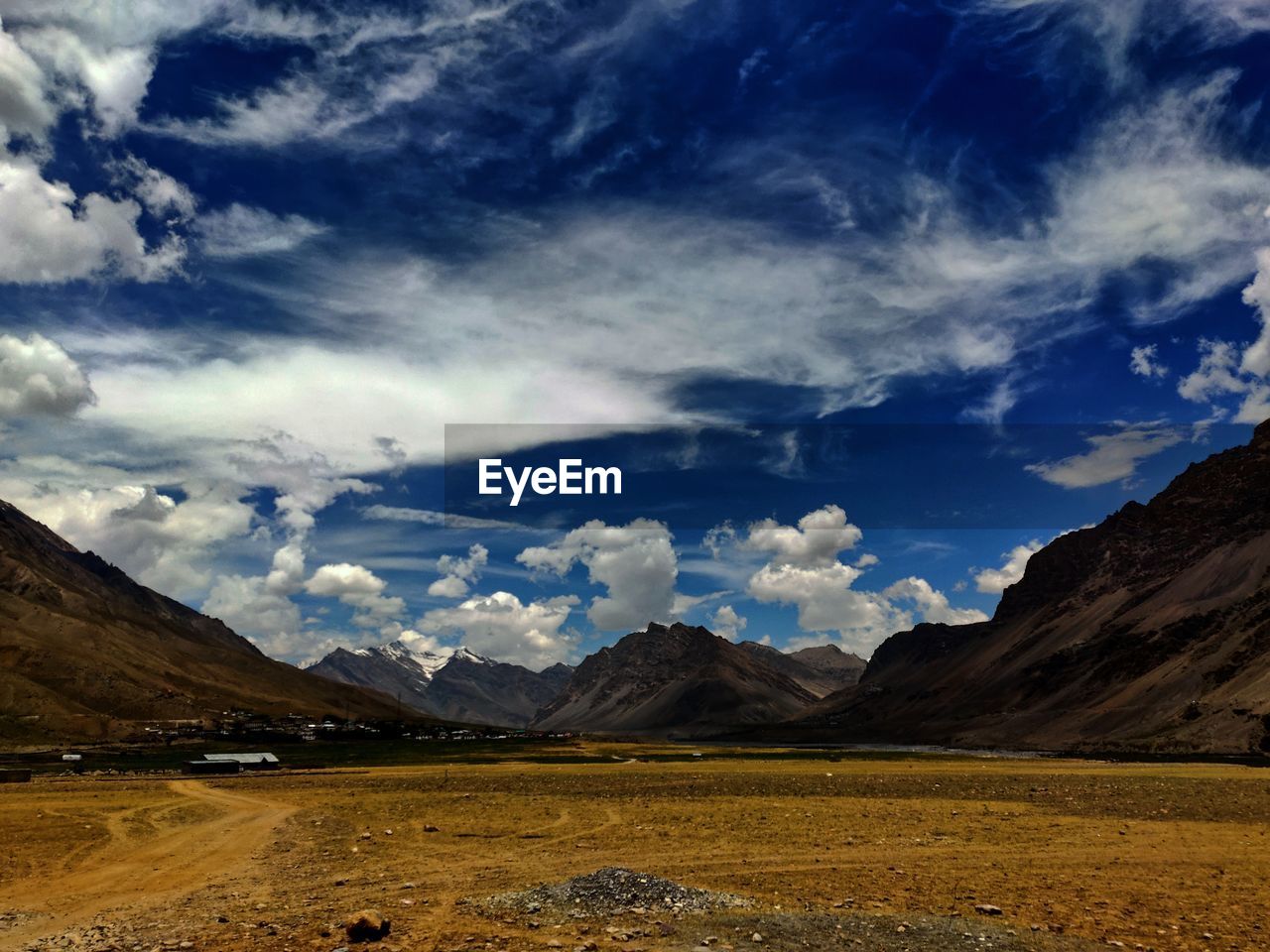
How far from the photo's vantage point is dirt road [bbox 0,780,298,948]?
22.2m

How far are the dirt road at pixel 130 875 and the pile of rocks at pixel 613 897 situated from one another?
10412mm

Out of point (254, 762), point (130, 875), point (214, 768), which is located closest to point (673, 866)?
point (130, 875)

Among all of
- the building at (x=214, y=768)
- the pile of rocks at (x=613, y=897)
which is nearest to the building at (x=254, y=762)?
the building at (x=214, y=768)

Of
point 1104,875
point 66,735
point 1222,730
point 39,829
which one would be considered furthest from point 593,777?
point 66,735

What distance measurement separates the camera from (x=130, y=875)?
28250mm

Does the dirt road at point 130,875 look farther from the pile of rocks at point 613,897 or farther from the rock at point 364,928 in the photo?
the pile of rocks at point 613,897

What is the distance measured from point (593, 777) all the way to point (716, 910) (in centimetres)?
5582

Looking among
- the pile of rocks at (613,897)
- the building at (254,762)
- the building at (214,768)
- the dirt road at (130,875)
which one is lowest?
the building at (254,762)

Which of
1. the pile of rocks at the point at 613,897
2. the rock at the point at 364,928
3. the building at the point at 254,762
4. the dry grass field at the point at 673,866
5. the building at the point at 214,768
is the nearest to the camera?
the rock at the point at 364,928

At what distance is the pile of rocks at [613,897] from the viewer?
20328 millimetres

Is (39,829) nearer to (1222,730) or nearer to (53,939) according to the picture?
(53,939)

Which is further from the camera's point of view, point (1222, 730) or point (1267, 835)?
point (1222, 730)

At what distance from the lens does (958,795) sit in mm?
49469

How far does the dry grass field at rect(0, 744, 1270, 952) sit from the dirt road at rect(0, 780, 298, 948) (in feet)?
0.44
